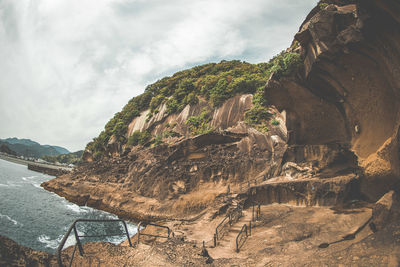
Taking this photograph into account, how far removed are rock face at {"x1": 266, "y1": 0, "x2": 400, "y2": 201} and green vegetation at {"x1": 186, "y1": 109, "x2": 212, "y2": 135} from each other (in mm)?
20573

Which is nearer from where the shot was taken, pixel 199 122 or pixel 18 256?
pixel 18 256

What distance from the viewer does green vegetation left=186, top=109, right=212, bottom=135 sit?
33688 millimetres

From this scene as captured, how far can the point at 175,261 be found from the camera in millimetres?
6562

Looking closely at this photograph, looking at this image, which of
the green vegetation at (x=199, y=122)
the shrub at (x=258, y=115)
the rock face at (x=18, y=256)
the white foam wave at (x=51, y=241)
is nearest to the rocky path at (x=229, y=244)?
the rock face at (x=18, y=256)

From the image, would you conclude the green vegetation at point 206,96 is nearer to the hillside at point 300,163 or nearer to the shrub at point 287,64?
the hillside at point 300,163

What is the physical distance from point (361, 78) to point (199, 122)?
87.0 ft

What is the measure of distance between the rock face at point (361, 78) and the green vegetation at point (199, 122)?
20573mm

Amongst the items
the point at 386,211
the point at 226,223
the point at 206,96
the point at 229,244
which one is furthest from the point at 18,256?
the point at 206,96

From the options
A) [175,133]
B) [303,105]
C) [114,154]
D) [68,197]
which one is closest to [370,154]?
[303,105]

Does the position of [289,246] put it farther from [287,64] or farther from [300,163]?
[287,64]

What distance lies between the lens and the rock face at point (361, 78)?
7.00 meters

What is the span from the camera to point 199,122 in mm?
34938

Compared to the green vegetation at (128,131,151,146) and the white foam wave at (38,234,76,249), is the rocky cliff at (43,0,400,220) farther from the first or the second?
the white foam wave at (38,234,76,249)

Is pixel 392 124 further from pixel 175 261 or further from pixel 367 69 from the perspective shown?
pixel 175 261
